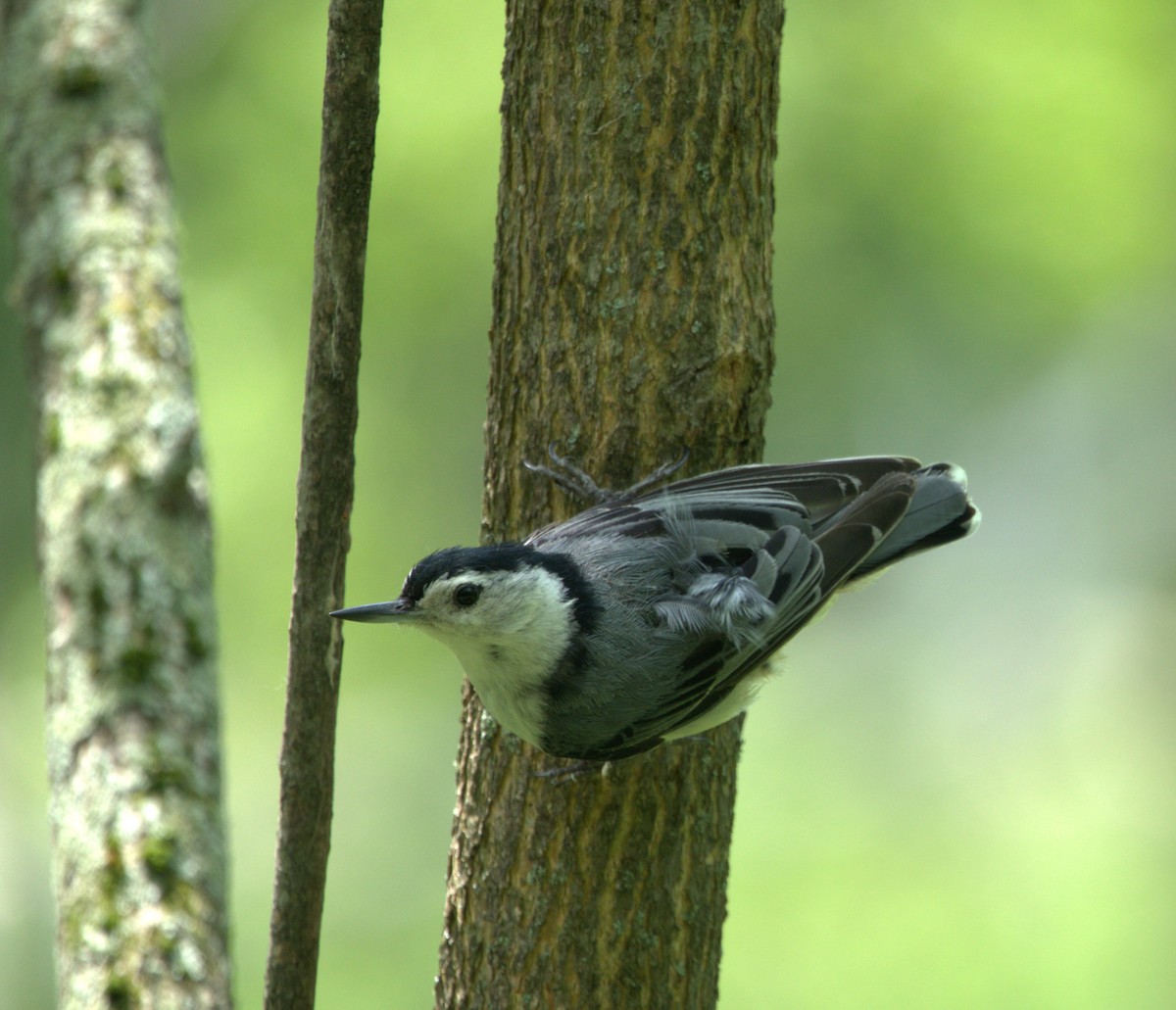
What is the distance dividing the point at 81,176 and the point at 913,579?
633 cm

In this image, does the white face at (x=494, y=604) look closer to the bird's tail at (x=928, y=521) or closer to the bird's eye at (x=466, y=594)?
the bird's eye at (x=466, y=594)

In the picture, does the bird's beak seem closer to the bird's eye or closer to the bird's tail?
the bird's eye

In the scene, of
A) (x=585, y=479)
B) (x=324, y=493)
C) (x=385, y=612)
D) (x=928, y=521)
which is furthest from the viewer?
(x=928, y=521)

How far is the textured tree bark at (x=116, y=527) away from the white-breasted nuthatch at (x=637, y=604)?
517mm

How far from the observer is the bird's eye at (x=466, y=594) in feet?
7.34

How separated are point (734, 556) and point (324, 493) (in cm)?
78

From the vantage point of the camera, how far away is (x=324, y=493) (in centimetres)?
202

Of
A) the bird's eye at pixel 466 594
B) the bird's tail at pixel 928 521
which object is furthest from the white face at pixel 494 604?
the bird's tail at pixel 928 521

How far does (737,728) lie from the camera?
2488 mm

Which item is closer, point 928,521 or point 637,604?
point 637,604

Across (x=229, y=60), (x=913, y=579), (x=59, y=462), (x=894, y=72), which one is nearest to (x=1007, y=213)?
(x=894, y=72)

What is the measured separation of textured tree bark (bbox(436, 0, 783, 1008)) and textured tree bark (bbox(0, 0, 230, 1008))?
485mm

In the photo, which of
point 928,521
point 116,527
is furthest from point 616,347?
point 116,527

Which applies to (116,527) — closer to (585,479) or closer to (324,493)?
(324,493)
